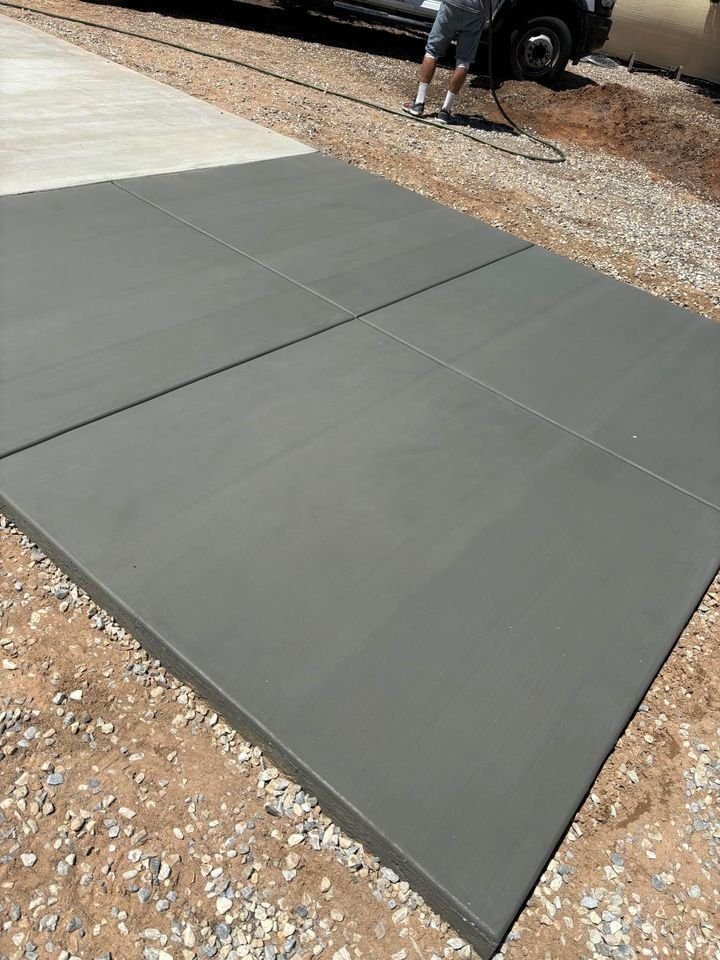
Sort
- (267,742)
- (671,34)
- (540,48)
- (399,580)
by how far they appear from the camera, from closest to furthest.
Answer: (267,742) < (399,580) < (540,48) < (671,34)

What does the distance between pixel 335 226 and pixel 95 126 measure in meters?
2.27

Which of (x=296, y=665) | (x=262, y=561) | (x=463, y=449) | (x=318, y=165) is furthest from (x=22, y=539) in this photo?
(x=318, y=165)

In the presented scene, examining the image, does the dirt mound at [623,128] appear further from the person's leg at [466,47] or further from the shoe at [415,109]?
the shoe at [415,109]

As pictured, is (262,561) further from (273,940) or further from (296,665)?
(273,940)

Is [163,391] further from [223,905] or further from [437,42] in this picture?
[437,42]

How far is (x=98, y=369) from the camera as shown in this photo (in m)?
3.23

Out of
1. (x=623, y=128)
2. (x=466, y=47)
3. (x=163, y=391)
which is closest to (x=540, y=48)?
(x=623, y=128)

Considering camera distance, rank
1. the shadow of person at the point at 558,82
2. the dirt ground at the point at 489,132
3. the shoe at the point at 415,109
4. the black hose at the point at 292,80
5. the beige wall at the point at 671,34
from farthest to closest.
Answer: the beige wall at the point at 671,34
the shadow of person at the point at 558,82
the shoe at the point at 415,109
the black hose at the point at 292,80
the dirt ground at the point at 489,132

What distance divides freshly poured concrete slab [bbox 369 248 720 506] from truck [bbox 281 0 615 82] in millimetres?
6643

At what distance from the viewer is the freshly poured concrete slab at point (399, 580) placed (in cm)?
206

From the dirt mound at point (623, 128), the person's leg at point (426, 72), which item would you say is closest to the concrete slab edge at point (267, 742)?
the person's leg at point (426, 72)

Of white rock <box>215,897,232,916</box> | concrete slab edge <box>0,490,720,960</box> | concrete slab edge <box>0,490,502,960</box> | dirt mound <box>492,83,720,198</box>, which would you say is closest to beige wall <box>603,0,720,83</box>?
dirt mound <box>492,83,720,198</box>

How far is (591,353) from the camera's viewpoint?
13.8ft

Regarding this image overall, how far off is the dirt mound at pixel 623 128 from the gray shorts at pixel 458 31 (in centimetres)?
130
